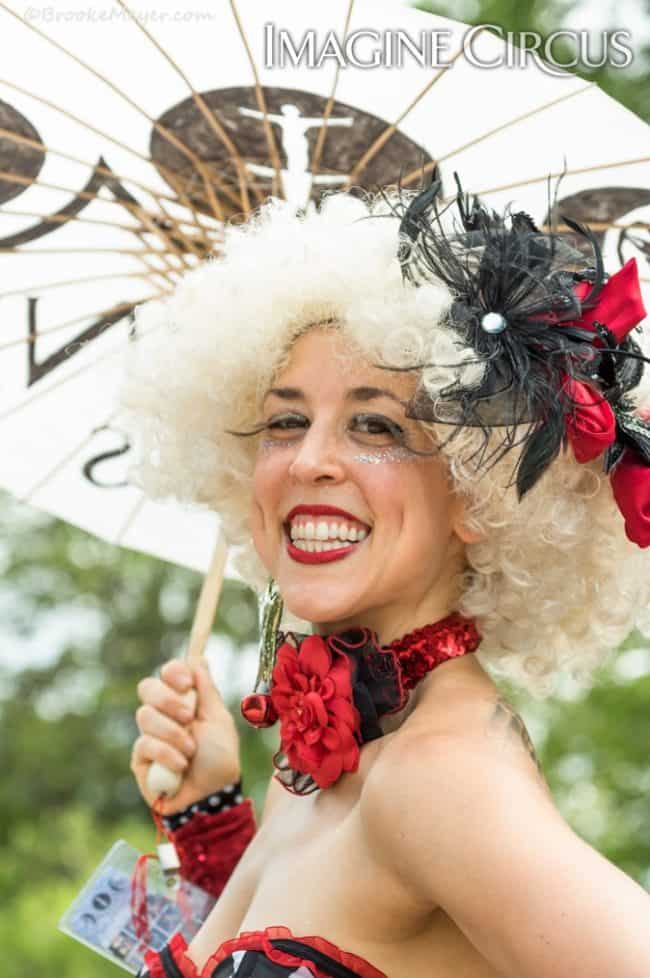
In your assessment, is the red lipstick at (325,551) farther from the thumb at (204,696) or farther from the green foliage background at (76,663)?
the green foliage background at (76,663)

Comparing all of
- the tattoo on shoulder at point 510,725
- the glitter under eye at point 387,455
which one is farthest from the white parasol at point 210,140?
the tattoo on shoulder at point 510,725

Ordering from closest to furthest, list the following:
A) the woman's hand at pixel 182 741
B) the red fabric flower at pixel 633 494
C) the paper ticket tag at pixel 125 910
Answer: the red fabric flower at pixel 633 494, the paper ticket tag at pixel 125 910, the woman's hand at pixel 182 741

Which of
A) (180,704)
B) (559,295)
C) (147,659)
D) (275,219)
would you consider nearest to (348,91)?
(275,219)

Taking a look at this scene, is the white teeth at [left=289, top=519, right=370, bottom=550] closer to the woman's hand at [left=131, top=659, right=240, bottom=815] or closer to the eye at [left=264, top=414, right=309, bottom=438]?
the eye at [left=264, top=414, right=309, bottom=438]

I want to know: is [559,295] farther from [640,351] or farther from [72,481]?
[72,481]

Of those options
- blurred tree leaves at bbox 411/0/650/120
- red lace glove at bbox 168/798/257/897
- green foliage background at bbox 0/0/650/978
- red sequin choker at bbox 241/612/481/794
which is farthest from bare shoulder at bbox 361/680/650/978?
green foliage background at bbox 0/0/650/978

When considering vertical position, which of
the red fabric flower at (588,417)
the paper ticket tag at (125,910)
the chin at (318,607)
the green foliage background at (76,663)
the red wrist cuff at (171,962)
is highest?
the red fabric flower at (588,417)

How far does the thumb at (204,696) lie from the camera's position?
3305 millimetres

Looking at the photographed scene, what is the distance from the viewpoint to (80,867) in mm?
9188

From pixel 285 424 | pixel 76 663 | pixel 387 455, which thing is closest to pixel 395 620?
pixel 387 455

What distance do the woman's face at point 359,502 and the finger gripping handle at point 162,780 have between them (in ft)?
2.93

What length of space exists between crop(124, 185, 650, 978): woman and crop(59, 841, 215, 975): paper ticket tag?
0.45 m

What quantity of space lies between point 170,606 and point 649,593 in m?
8.81

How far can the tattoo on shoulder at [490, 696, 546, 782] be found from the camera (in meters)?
2.24
